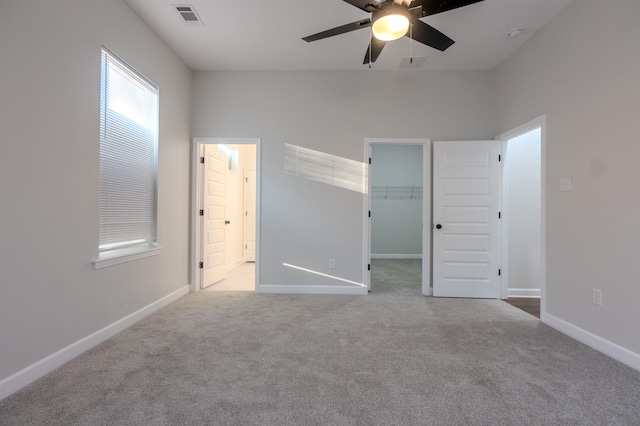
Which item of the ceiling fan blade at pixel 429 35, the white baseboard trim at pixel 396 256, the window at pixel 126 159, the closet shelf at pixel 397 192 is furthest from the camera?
the closet shelf at pixel 397 192

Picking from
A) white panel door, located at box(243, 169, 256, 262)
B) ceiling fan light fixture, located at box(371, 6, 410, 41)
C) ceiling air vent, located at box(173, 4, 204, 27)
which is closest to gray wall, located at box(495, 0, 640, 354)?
ceiling fan light fixture, located at box(371, 6, 410, 41)

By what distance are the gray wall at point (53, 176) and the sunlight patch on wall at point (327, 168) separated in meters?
1.95

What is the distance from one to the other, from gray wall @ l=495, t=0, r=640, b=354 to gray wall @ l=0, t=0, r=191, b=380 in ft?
13.0

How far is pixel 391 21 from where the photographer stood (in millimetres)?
2006

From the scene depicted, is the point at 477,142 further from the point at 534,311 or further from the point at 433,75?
the point at 534,311

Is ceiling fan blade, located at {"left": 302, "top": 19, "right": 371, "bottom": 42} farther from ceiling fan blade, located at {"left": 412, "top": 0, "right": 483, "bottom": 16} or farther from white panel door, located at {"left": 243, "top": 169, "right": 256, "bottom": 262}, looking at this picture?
white panel door, located at {"left": 243, "top": 169, "right": 256, "bottom": 262}

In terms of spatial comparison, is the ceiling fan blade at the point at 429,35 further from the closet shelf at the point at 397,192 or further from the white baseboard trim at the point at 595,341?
the closet shelf at the point at 397,192

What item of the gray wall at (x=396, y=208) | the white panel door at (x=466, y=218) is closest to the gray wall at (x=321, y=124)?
the white panel door at (x=466, y=218)

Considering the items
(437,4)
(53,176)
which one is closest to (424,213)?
(437,4)

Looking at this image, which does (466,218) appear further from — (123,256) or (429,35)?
(123,256)

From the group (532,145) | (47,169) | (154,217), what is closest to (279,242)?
(154,217)

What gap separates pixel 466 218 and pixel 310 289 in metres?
2.18

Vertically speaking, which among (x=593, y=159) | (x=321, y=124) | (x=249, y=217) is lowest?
(x=249, y=217)

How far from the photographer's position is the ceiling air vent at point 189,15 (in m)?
2.77
